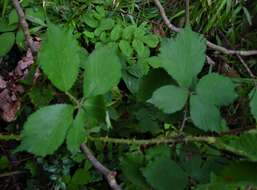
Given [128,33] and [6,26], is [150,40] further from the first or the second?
[6,26]

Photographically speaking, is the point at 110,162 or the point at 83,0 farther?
the point at 83,0

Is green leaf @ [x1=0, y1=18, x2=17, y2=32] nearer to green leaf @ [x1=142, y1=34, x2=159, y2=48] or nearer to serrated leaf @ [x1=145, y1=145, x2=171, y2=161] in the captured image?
green leaf @ [x1=142, y1=34, x2=159, y2=48]

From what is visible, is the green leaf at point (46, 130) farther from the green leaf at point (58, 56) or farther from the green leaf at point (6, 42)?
the green leaf at point (6, 42)

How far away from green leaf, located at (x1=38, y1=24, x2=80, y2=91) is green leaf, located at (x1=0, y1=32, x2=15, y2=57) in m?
0.93

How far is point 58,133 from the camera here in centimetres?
50

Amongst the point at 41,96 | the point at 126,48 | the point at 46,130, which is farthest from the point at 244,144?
the point at 126,48

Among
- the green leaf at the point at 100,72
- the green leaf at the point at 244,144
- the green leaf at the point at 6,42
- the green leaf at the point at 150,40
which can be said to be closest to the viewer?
the green leaf at the point at 244,144

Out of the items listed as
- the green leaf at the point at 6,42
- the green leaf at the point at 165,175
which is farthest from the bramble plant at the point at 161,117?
the green leaf at the point at 6,42

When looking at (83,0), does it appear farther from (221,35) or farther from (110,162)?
(110,162)

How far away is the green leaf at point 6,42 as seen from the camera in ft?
4.59

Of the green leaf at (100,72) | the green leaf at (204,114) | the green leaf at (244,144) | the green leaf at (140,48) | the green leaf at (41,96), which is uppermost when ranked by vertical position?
the green leaf at (100,72)

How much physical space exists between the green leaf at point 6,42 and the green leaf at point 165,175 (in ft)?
3.26

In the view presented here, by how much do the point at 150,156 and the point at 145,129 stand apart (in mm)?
161

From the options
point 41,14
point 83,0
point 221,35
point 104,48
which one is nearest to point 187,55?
point 104,48
